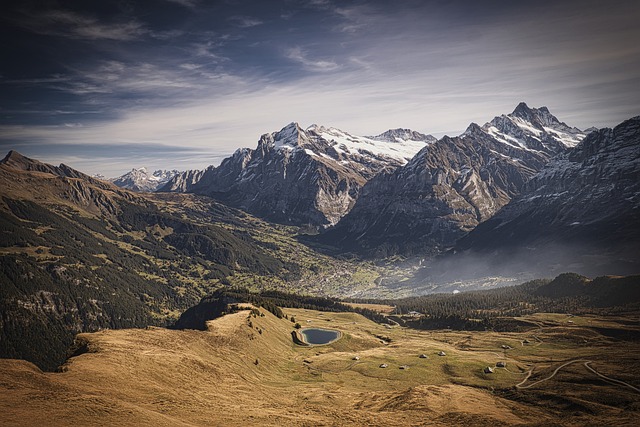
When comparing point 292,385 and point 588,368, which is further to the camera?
point 588,368

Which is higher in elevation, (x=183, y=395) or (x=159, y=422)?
(x=159, y=422)

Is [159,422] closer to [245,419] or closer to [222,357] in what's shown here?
[245,419]

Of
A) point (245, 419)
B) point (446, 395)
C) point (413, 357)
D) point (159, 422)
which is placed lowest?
point (413, 357)

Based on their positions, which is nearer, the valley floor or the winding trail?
the valley floor

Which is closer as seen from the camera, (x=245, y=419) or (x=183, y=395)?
(x=245, y=419)

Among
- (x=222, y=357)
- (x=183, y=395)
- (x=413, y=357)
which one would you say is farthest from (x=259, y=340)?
(x=183, y=395)

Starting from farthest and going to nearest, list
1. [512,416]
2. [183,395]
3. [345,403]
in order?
[345,403], [512,416], [183,395]

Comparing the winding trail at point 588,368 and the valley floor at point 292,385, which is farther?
the winding trail at point 588,368

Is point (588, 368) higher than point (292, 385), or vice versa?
point (588, 368)
